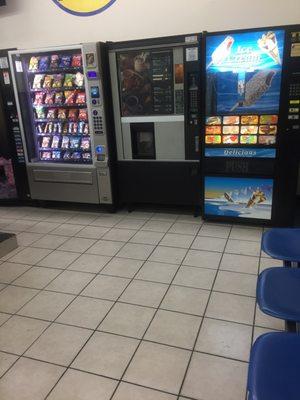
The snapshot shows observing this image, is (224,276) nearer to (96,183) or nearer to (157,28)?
(96,183)

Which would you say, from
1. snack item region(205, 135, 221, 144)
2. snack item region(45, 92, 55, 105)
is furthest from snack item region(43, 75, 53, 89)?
snack item region(205, 135, 221, 144)

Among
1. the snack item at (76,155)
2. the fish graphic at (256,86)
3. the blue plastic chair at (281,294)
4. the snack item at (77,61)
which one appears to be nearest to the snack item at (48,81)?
the snack item at (77,61)

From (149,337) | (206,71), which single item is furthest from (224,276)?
(206,71)

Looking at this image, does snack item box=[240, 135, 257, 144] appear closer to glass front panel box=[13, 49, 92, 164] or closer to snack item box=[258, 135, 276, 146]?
snack item box=[258, 135, 276, 146]

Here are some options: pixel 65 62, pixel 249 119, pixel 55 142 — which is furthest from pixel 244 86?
pixel 55 142

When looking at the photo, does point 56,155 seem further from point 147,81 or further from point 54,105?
point 147,81

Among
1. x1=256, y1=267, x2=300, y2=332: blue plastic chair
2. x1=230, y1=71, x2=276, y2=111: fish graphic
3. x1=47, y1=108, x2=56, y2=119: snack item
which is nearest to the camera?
x1=256, y1=267, x2=300, y2=332: blue plastic chair

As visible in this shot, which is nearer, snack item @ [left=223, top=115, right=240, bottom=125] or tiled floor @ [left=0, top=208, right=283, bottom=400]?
→ tiled floor @ [left=0, top=208, right=283, bottom=400]

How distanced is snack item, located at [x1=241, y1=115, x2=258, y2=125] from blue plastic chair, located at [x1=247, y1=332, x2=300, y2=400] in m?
2.64

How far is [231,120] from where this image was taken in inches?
142

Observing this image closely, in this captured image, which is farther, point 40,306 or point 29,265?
point 29,265

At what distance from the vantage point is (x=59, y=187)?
4633 mm

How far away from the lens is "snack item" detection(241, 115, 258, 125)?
11.6ft

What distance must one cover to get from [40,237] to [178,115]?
216cm
